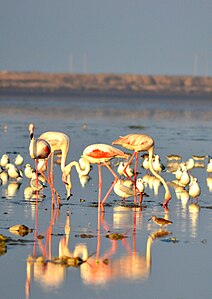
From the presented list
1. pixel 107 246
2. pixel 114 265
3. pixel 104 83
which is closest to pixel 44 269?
pixel 114 265

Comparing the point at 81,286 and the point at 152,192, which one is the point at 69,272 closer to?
the point at 81,286

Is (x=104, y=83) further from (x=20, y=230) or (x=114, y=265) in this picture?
(x=114, y=265)

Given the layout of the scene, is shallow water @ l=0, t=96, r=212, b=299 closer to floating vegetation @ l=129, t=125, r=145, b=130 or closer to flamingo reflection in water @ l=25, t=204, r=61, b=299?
flamingo reflection in water @ l=25, t=204, r=61, b=299

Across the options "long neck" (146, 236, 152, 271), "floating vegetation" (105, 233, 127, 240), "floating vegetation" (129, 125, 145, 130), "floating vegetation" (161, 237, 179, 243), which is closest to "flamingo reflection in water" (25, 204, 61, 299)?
"floating vegetation" (105, 233, 127, 240)

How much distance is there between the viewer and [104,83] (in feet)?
401

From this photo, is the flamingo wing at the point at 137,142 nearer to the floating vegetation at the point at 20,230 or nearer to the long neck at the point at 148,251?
the long neck at the point at 148,251

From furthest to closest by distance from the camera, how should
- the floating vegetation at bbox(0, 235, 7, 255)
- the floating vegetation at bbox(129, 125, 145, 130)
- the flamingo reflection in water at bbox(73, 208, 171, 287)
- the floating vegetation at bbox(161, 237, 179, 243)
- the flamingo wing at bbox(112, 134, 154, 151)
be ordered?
1. the floating vegetation at bbox(129, 125, 145, 130)
2. the flamingo wing at bbox(112, 134, 154, 151)
3. the floating vegetation at bbox(161, 237, 179, 243)
4. the floating vegetation at bbox(0, 235, 7, 255)
5. the flamingo reflection in water at bbox(73, 208, 171, 287)

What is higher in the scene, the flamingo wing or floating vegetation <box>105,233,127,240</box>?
the flamingo wing

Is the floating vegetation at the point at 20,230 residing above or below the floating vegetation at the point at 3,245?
above

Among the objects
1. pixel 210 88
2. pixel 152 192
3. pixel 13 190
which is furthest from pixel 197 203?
pixel 210 88

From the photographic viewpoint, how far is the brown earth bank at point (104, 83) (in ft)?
348

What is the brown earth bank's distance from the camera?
106062 mm

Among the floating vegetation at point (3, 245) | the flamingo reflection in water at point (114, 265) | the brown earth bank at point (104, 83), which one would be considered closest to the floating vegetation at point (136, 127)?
the flamingo reflection in water at point (114, 265)

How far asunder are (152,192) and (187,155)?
25.6 feet
